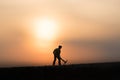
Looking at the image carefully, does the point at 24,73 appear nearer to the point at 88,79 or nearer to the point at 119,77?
the point at 88,79

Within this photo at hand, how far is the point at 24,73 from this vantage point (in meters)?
17.9

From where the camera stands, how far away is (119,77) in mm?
18312

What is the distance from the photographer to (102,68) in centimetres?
1819

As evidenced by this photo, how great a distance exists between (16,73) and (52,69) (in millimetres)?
1968

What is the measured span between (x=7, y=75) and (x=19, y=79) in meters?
0.68

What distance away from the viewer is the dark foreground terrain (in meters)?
18.0

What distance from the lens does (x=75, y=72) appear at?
59.5 feet

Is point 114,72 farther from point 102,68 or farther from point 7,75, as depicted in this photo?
point 7,75

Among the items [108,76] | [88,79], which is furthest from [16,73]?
[108,76]

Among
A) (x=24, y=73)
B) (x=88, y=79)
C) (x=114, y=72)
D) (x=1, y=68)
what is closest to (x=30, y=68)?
(x=24, y=73)

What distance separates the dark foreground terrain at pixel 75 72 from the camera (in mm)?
17984

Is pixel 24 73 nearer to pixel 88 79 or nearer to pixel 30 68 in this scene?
pixel 30 68

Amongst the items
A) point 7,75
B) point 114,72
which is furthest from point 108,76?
point 7,75

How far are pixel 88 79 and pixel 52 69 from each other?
206 cm
